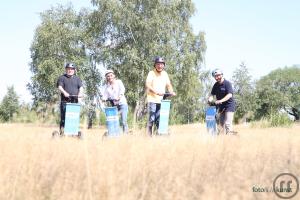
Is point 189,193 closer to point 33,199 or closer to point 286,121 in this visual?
point 33,199

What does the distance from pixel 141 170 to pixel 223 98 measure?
21.0ft

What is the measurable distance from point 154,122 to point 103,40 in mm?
31343

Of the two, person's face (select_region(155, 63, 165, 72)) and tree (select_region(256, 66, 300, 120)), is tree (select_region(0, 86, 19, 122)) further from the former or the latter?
tree (select_region(256, 66, 300, 120))

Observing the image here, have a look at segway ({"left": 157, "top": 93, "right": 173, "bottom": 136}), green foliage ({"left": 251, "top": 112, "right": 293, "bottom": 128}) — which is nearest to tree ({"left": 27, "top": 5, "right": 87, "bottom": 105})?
green foliage ({"left": 251, "top": 112, "right": 293, "bottom": 128})

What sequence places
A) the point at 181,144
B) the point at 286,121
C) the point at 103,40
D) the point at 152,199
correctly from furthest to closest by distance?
1. the point at 103,40
2. the point at 286,121
3. the point at 181,144
4. the point at 152,199

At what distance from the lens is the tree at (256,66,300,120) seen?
91.0m

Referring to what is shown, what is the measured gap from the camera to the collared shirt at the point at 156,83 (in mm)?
9539

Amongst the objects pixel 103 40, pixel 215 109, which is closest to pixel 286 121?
pixel 215 109

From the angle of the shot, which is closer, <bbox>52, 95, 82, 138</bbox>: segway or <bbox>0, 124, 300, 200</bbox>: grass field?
<bbox>0, 124, 300, 200</bbox>: grass field

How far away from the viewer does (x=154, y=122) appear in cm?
955

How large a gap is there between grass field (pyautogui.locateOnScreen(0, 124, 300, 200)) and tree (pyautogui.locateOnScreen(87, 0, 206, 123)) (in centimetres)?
3135

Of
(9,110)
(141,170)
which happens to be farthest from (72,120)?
(141,170)

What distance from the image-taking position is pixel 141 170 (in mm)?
3586

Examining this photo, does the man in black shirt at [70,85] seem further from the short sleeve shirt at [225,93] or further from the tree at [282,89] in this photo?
the tree at [282,89]
